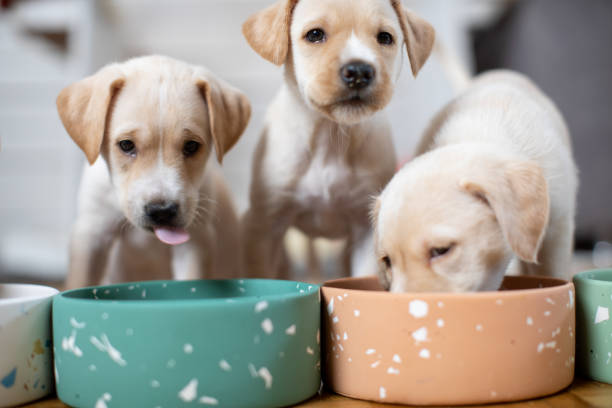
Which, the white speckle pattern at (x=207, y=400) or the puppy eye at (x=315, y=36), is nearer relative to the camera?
the white speckle pattern at (x=207, y=400)

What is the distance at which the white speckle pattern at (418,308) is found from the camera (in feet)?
3.72

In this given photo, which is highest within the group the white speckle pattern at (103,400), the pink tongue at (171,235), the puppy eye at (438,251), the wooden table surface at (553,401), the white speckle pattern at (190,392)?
the puppy eye at (438,251)

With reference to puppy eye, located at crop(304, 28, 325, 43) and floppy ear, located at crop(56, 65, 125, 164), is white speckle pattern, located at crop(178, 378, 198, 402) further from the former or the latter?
puppy eye, located at crop(304, 28, 325, 43)

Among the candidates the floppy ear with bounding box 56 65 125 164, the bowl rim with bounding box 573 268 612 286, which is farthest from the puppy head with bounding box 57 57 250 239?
the bowl rim with bounding box 573 268 612 286

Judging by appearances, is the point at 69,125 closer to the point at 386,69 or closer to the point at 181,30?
the point at 386,69

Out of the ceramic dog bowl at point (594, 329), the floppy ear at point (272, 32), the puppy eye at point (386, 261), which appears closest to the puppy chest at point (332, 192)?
the floppy ear at point (272, 32)

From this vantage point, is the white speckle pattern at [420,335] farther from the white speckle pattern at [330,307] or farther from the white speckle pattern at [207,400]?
the white speckle pattern at [207,400]

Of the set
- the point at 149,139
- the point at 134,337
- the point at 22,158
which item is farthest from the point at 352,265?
the point at 22,158

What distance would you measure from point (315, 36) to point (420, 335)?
0.90 metres

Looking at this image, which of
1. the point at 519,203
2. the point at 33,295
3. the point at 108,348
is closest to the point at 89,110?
the point at 33,295

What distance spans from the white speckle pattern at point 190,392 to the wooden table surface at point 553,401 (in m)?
0.23

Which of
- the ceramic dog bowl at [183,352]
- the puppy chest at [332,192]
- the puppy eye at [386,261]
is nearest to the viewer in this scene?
the ceramic dog bowl at [183,352]

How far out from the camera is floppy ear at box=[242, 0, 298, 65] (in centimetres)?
170

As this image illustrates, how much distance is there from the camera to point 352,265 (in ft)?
7.12
